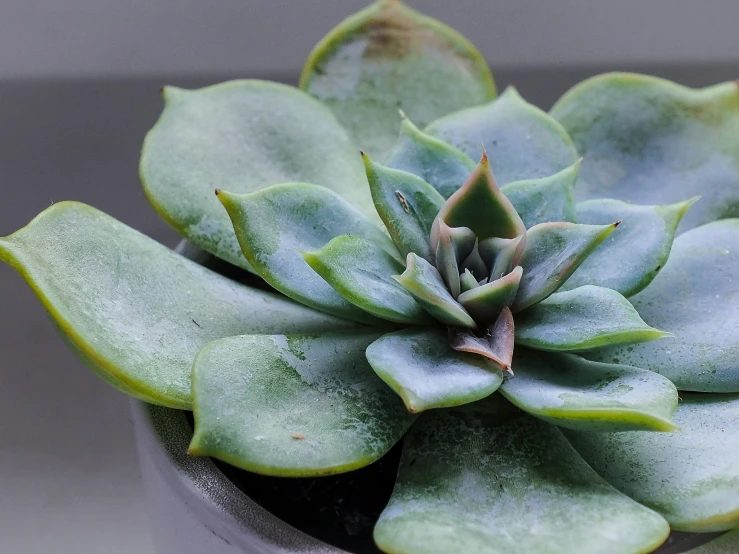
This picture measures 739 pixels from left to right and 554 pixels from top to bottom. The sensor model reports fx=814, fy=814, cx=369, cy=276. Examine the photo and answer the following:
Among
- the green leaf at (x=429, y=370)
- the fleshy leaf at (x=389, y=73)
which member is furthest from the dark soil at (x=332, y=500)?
the fleshy leaf at (x=389, y=73)

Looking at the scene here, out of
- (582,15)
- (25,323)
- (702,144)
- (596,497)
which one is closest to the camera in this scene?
(596,497)

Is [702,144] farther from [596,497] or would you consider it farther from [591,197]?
[596,497]

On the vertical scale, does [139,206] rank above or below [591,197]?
below

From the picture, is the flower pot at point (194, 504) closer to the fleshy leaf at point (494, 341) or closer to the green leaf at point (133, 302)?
the green leaf at point (133, 302)

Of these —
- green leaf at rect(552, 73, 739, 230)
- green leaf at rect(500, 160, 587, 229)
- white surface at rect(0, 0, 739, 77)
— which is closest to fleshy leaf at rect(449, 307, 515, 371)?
green leaf at rect(500, 160, 587, 229)

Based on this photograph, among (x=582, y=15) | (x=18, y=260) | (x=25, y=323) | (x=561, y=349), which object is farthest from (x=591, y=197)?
(x=25, y=323)
